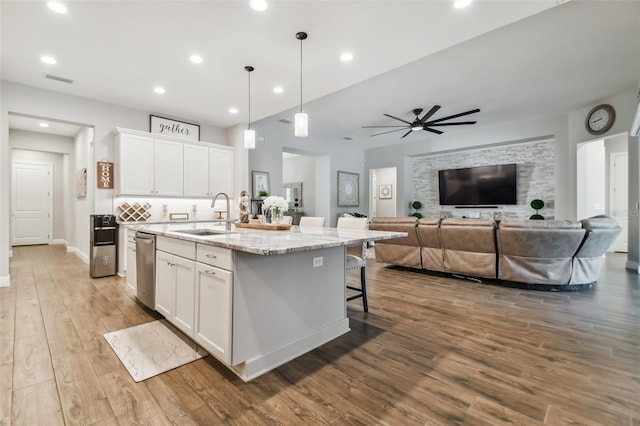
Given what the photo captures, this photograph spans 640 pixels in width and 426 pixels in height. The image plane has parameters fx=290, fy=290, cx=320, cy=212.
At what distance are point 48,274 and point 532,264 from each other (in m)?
Answer: 7.20

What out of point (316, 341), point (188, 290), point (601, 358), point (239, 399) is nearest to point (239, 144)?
point (188, 290)

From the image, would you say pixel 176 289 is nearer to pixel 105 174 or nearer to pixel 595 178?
pixel 105 174

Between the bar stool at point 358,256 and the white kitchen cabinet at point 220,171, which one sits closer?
the bar stool at point 358,256

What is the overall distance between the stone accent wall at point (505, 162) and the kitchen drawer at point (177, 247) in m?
7.50

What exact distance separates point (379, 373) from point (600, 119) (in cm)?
649

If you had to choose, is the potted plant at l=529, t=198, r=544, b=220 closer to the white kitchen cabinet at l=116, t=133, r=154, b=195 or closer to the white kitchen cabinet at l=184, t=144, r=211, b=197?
the white kitchen cabinet at l=184, t=144, r=211, b=197

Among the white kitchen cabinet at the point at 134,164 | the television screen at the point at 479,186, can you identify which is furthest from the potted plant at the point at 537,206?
the white kitchen cabinet at the point at 134,164

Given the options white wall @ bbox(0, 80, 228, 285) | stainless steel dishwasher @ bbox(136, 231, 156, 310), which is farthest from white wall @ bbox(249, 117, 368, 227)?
stainless steel dishwasher @ bbox(136, 231, 156, 310)

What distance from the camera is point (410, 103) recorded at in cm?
529

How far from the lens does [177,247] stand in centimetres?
245

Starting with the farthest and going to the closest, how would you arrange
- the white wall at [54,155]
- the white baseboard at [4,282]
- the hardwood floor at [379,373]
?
the white wall at [54,155] < the white baseboard at [4,282] < the hardwood floor at [379,373]

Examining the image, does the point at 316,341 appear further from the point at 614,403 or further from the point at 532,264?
the point at 532,264

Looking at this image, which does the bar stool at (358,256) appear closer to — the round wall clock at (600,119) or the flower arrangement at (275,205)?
the flower arrangement at (275,205)

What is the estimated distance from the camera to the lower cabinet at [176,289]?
7.38 ft
